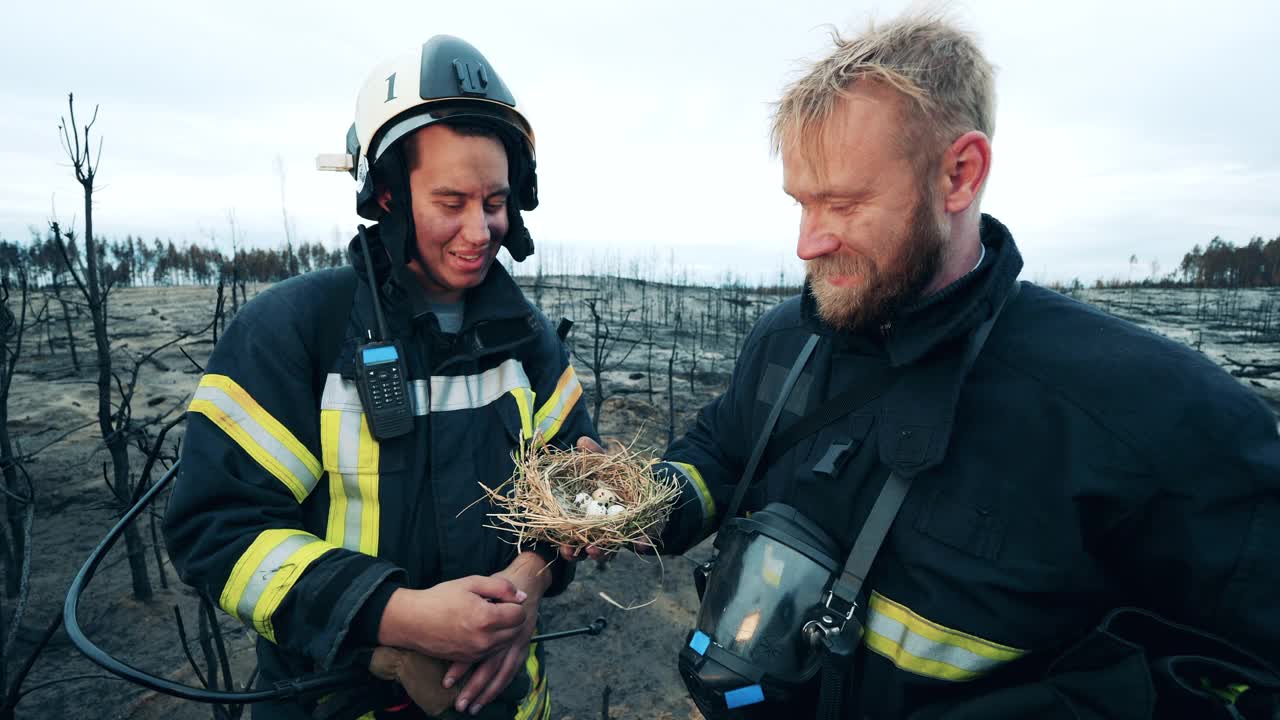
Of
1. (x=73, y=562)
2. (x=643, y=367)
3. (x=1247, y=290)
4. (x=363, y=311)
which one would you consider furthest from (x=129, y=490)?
(x=1247, y=290)

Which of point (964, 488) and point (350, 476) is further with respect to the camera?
point (350, 476)

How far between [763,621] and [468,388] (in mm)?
1311

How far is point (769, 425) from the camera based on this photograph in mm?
2338

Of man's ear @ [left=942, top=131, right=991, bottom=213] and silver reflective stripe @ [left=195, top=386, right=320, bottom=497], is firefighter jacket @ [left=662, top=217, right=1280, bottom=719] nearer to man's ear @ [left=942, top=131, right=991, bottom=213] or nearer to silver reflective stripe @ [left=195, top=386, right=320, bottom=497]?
man's ear @ [left=942, top=131, right=991, bottom=213]

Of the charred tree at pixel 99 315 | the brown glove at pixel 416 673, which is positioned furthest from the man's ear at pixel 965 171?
the charred tree at pixel 99 315

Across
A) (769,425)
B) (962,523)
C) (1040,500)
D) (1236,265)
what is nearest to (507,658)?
(769,425)

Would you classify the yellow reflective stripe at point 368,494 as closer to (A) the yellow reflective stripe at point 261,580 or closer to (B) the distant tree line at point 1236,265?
(A) the yellow reflective stripe at point 261,580

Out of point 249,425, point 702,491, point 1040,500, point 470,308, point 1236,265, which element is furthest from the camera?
point 1236,265

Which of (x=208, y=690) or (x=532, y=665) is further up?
(x=208, y=690)

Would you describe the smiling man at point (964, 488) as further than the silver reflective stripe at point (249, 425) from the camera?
No

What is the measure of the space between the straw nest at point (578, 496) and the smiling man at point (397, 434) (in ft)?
0.34

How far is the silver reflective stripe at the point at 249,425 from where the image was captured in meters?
1.85

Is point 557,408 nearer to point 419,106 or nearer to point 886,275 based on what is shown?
point 419,106

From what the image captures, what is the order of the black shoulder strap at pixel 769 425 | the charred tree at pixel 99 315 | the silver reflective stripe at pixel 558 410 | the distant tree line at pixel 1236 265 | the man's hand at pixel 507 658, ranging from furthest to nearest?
the distant tree line at pixel 1236 265
the charred tree at pixel 99 315
the silver reflective stripe at pixel 558 410
the black shoulder strap at pixel 769 425
the man's hand at pixel 507 658
